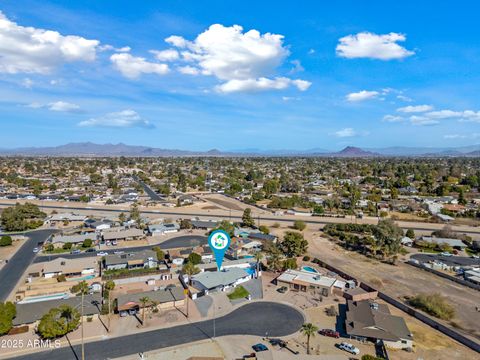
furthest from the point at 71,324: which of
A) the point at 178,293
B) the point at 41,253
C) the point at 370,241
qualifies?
the point at 370,241

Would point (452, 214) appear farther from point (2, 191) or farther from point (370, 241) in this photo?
point (2, 191)

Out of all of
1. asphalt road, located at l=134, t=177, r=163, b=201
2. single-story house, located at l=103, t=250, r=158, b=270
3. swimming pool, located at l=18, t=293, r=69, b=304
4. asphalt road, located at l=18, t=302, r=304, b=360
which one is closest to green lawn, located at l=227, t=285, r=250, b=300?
asphalt road, located at l=18, t=302, r=304, b=360

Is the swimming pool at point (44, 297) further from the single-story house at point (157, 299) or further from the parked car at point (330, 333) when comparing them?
the parked car at point (330, 333)

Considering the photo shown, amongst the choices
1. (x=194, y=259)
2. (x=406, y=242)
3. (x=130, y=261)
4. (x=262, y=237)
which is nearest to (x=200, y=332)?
(x=194, y=259)

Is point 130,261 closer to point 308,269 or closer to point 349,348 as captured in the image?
point 308,269

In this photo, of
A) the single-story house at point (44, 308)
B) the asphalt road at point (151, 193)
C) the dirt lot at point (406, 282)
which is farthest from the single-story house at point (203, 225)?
the asphalt road at point (151, 193)

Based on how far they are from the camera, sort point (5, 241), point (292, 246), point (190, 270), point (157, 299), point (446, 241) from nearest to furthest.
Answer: point (157, 299)
point (190, 270)
point (292, 246)
point (5, 241)
point (446, 241)
